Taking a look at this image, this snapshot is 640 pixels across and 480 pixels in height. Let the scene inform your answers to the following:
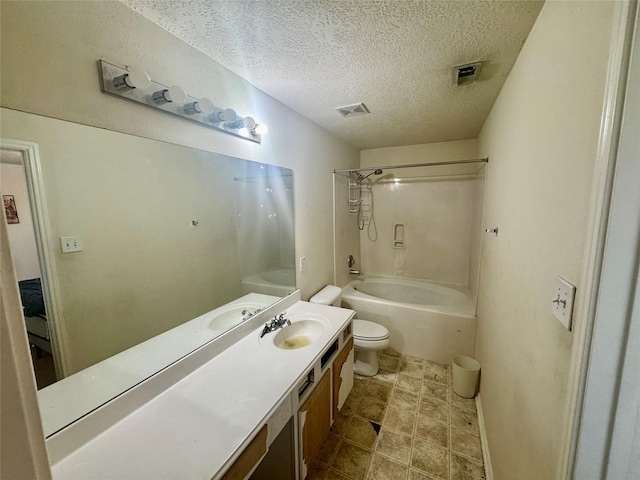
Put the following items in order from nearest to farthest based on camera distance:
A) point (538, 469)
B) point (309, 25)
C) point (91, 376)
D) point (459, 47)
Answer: point (538, 469) → point (91, 376) → point (309, 25) → point (459, 47)

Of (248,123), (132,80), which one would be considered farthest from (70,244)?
(248,123)

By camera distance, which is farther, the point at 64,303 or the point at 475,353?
the point at 475,353

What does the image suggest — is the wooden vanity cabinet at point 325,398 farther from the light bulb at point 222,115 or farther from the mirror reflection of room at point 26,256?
the light bulb at point 222,115

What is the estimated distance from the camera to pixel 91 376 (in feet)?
2.99

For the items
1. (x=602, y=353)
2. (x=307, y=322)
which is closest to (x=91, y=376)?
(x=307, y=322)

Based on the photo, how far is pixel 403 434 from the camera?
1687mm

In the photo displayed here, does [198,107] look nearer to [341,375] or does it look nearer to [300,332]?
[300,332]

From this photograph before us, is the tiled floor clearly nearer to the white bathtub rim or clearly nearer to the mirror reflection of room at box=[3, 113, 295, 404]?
the white bathtub rim

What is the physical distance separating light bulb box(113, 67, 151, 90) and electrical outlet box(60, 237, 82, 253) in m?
0.57

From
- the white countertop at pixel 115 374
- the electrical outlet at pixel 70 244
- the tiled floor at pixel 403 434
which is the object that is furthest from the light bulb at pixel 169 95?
the tiled floor at pixel 403 434

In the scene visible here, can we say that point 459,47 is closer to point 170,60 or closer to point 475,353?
point 170,60

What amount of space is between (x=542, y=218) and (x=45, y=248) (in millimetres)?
1677

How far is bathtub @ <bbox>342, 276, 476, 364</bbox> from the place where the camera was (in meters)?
2.31

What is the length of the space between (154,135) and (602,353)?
63.2 inches
